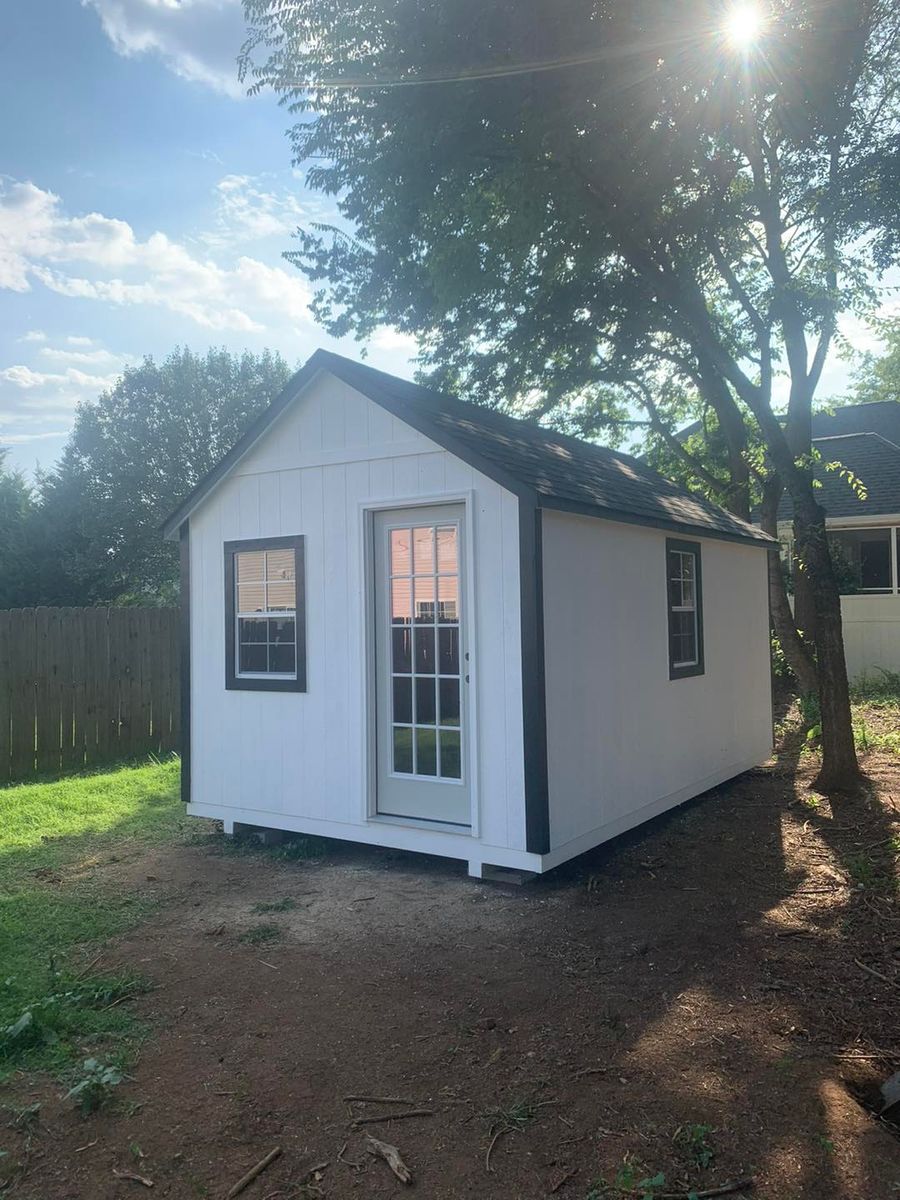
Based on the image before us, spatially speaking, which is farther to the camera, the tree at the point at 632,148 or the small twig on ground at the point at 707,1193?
the tree at the point at 632,148

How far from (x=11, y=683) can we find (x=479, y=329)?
8500 millimetres

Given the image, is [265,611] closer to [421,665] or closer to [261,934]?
[421,665]

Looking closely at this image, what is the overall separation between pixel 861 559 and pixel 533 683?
1425 centimetres

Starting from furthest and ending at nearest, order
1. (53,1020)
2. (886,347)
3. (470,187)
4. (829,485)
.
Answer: (886,347) → (829,485) → (470,187) → (53,1020)

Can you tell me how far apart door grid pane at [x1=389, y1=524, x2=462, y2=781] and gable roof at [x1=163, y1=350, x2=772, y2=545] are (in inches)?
25.9

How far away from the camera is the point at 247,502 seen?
23.0 ft

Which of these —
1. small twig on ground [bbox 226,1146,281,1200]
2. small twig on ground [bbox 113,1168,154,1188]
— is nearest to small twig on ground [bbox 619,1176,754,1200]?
small twig on ground [bbox 226,1146,281,1200]

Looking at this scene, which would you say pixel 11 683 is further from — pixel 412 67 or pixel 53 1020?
pixel 412 67

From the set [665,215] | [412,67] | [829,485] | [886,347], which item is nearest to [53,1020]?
[412,67]

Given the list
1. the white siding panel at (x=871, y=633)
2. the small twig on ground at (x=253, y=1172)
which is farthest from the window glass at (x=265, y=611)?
the white siding panel at (x=871, y=633)

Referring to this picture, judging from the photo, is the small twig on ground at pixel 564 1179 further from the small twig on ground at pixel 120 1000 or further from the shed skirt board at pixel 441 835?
the shed skirt board at pixel 441 835

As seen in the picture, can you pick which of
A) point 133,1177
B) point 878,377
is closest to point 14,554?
point 133,1177

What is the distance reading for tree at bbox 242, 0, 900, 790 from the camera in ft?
23.9

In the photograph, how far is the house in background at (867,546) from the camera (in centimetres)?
1608
